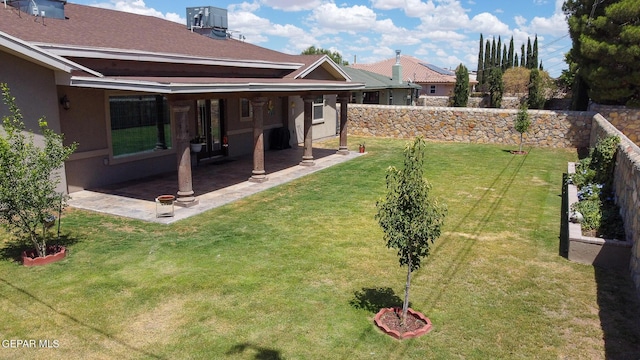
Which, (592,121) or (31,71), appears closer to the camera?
(31,71)

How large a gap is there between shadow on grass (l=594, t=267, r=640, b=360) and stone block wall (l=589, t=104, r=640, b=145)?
643 inches

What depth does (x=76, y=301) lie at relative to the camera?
651cm

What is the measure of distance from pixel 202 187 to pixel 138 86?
428cm

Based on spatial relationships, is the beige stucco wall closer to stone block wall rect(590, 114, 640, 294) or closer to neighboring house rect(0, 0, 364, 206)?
neighboring house rect(0, 0, 364, 206)

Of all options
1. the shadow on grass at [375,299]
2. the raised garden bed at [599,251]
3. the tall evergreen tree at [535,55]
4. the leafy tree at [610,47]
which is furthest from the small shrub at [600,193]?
the tall evergreen tree at [535,55]

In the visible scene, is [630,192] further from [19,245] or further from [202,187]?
[19,245]

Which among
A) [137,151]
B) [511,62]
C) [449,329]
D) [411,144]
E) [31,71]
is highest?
[511,62]

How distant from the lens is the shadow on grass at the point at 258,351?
5.27 meters

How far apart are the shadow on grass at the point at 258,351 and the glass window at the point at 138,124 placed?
9494 millimetres

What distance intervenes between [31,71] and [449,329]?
33.0ft

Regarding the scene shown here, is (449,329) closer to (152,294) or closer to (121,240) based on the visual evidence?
(152,294)

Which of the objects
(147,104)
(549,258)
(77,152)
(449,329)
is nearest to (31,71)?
(77,152)

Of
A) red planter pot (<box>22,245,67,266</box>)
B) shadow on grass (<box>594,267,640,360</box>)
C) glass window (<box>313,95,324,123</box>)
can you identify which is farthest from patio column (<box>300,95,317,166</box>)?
shadow on grass (<box>594,267,640,360</box>)

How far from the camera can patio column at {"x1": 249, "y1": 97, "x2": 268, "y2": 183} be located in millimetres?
13391
